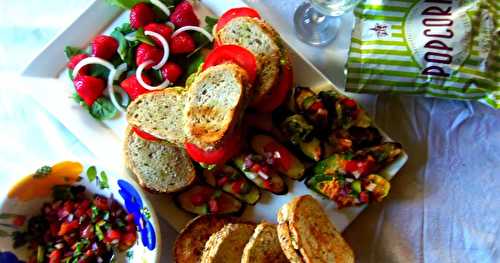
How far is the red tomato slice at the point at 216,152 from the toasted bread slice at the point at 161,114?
0.15ft

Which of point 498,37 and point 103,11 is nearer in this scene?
point 498,37

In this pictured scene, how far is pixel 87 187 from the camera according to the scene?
1.60 metres

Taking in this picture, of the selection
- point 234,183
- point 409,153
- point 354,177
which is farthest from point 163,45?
point 409,153

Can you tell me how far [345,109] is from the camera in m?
1.63

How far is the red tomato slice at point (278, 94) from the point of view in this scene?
161 centimetres

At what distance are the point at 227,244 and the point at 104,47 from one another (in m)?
0.71

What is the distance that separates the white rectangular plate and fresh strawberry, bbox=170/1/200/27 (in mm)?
40

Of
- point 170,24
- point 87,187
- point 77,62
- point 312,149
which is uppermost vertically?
point 170,24

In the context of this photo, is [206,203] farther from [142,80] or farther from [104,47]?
[104,47]

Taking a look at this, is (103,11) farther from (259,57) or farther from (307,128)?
(307,128)

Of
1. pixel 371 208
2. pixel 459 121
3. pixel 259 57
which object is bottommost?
pixel 371 208

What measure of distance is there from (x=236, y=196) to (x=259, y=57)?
403mm

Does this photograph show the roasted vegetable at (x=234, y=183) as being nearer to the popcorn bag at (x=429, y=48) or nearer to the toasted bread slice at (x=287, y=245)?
the toasted bread slice at (x=287, y=245)

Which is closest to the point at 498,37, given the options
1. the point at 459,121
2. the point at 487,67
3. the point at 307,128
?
the point at 487,67
